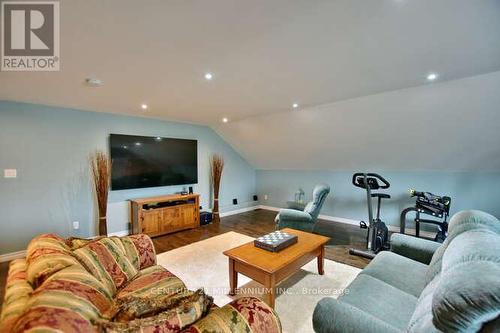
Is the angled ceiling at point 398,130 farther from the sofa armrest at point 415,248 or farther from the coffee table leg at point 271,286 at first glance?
the coffee table leg at point 271,286

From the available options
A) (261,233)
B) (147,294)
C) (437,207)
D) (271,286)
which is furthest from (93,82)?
(437,207)

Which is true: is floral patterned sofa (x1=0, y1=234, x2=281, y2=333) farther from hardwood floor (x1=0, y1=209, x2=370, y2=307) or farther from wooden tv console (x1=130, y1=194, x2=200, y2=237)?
wooden tv console (x1=130, y1=194, x2=200, y2=237)

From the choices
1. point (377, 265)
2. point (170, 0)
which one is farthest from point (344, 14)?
point (377, 265)

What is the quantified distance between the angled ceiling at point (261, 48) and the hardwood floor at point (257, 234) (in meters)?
2.28

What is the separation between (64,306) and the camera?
0.74 meters

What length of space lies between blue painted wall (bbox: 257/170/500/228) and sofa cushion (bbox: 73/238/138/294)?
4.35 meters

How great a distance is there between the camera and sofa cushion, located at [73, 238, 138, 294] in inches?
58.7

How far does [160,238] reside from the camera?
13.5ft

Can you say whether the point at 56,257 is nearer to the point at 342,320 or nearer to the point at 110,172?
the point at 342,320

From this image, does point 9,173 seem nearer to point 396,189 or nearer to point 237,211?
point 237,211

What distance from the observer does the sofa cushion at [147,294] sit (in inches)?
36.1

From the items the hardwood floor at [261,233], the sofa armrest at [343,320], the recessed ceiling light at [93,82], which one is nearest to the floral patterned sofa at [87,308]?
the sofa armrest at [343,320]

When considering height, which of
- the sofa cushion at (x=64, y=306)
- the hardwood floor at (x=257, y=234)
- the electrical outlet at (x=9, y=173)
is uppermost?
the electrical outlet at (x=9, y=173)

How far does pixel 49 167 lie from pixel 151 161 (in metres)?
1.52
